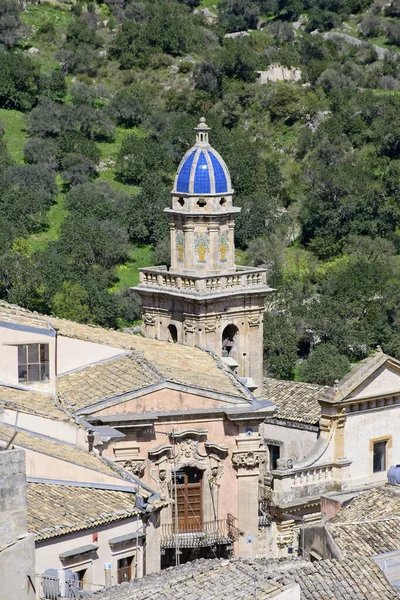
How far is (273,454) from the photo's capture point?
1912 inches

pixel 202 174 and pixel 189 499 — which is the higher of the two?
pixel 202 174

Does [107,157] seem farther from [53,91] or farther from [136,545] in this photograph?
[136,545]

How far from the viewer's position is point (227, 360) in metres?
52.2

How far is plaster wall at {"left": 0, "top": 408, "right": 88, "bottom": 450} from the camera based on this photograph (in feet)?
123


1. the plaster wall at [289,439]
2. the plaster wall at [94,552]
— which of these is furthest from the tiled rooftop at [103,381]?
the plaster wall at [289,439]

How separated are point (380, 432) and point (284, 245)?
53.4 metres

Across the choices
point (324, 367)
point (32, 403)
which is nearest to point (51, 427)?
point (32, 403)

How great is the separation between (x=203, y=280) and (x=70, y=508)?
65.8ft

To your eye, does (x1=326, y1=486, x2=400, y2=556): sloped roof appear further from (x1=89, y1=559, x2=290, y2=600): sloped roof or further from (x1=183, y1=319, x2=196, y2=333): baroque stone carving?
(x1=183, y1=319, x2=196, y2=333): baroque stone carving

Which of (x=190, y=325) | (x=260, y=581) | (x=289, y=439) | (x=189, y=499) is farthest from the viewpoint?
(x=190, y=325)

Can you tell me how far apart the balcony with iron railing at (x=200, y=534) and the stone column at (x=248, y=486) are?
24 centimetres

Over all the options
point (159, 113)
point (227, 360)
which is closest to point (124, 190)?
point (159, 113)

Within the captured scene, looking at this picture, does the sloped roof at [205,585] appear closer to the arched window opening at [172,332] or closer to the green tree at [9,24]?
the arched window opening at [172,332]

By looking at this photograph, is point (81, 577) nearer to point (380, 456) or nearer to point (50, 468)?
point (50, 468)
